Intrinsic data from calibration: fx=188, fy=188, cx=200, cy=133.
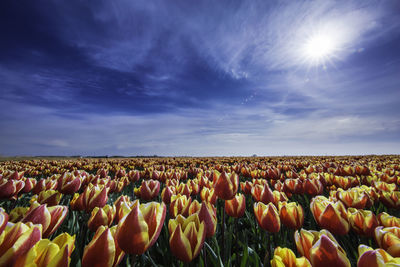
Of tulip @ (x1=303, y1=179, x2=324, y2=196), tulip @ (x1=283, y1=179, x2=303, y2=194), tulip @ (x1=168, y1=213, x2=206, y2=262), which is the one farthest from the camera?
tulip @ (x1=283, y1=179, x2=303, y2=194)

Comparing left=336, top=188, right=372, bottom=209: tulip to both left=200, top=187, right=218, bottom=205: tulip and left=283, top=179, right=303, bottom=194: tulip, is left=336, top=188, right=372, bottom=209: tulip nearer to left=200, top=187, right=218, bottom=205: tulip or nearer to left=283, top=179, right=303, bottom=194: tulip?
left=283, top=179, right=303, bottom=194: tulip

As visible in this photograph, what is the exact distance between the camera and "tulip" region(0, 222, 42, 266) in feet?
2.86

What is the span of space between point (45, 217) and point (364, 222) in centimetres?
266

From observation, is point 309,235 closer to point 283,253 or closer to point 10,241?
point 283,253

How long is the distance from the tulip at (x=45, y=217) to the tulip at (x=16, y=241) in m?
0.28

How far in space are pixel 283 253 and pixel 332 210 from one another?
35.0 inches

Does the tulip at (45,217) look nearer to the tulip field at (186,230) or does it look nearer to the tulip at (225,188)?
the tulip field at (186,230)

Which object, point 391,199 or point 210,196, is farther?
point 391,199

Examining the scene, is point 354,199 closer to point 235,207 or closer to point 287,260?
point 235,207

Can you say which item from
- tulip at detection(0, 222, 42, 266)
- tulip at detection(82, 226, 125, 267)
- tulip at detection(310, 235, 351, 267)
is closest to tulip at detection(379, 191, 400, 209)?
tulip at detection(310, 235, 351, 267)

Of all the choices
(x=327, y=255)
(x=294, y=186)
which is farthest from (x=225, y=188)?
(x=294, y=186)

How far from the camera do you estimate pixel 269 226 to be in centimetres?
178

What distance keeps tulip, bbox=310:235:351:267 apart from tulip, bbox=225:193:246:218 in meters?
1.15

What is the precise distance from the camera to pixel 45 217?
1.35m
